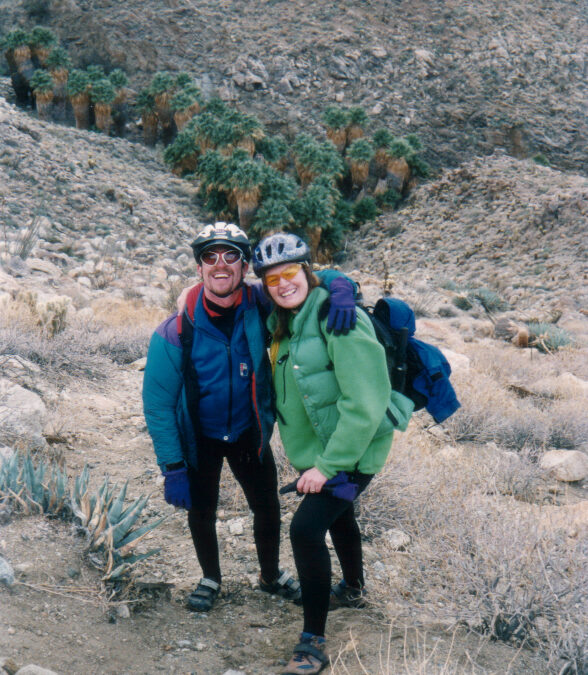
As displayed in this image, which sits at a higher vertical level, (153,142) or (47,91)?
(47,91)

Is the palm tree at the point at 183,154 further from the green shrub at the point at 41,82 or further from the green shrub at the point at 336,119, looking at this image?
the green shrub at the point at 41,82

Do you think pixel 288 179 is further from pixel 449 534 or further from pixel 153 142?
pixel 449 534

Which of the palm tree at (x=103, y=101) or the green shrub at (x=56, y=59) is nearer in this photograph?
the palm tree at (x=103, y=101)

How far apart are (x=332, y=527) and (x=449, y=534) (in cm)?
67

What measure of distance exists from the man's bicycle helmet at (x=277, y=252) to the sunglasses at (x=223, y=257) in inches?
7.5

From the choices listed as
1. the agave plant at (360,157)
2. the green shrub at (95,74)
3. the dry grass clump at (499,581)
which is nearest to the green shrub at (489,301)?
the dry grass clump at (499,581)

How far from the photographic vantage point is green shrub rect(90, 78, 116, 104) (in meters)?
30.8

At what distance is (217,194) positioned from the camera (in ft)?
80.8

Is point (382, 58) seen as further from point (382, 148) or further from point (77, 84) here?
point (77, 84)

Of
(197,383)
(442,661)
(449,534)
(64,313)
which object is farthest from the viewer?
(64,313)

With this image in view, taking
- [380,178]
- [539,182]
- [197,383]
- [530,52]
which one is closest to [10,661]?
[197,383]

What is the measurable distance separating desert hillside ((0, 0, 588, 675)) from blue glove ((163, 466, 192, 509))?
1.76 ft

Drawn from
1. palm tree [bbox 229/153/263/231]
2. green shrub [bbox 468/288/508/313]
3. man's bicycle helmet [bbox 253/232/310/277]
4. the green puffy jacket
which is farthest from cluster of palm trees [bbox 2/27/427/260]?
the green puffy jacket

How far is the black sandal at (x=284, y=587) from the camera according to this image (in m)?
3.30
